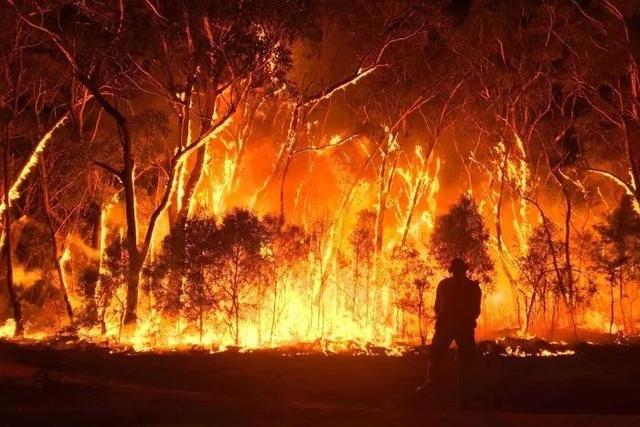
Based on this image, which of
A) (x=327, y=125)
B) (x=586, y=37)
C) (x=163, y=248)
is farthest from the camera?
(x=327, y=125)

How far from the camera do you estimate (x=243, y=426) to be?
777cm

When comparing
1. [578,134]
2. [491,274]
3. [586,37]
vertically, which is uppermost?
[586,37]

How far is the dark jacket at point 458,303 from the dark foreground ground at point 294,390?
115 centimetres

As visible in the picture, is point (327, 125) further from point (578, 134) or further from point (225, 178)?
point (578, 134)

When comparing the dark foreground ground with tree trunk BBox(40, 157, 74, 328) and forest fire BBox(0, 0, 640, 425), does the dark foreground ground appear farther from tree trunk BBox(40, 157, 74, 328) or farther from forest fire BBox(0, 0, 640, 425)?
tree trunk BBox(40, 157, 74, 328)

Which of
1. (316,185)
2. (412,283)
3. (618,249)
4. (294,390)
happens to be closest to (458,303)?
(294,390)

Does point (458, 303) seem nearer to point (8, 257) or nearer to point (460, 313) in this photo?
point (460, 313)

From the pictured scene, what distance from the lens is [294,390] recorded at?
35.2ft

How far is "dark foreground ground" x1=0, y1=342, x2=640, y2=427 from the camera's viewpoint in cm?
819

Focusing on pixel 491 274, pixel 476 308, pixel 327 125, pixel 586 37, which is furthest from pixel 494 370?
pixel 327 125

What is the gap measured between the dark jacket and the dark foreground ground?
115cm

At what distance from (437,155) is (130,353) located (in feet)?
47.9

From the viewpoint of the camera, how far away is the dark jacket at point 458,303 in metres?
9.10

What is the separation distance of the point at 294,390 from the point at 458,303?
3211 millimetres
